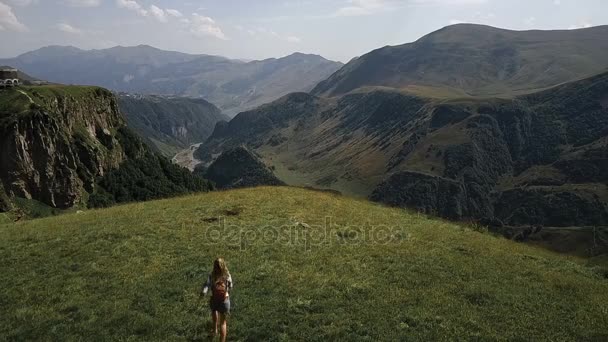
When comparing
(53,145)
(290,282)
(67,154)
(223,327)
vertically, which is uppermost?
(223,327)

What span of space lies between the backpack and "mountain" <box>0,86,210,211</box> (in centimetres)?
9498

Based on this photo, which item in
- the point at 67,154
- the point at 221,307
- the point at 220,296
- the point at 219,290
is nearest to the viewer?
the point at 221,307

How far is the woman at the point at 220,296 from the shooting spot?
19922 millimetres

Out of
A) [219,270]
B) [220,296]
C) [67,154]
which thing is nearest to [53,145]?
[67,154]

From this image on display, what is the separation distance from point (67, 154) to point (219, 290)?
484 ft

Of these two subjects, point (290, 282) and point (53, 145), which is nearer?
point (290, 282)

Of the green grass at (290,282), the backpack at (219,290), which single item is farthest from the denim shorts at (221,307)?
the green grass at (290,282)

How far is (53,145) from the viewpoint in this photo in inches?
5723

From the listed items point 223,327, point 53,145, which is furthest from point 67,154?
point 223,327

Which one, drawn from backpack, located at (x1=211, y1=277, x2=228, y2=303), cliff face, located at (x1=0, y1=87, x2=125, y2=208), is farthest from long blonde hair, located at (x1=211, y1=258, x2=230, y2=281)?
cliff face, located at (x1=0, y1=87, x2=125, y2=208)

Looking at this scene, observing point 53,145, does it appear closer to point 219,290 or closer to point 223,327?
point 219,290

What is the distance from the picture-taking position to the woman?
65.4 feet

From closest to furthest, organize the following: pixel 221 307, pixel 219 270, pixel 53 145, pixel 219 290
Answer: pixel 221 307 → pixel 219 290 → pixel 219 270 → pixel 53 145

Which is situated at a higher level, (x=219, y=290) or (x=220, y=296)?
(x=219, y=290)
